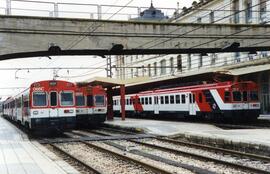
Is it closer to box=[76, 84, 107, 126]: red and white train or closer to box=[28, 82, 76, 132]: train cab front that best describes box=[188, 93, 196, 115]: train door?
box=[76, 84, 107, 126]: red and white train

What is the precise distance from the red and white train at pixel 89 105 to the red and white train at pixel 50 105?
6.80 metres

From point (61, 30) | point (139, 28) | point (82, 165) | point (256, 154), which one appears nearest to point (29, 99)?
point (61, 30)

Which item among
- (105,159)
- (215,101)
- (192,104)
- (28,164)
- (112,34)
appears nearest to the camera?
(28,164)

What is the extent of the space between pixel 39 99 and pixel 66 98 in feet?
4.46

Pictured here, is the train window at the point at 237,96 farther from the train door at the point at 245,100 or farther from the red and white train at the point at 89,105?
the red and white train at the point at 89,105

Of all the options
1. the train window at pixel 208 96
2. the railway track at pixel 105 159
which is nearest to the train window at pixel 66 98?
the railway track at pixel 105 159

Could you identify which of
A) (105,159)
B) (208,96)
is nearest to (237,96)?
(208,96)

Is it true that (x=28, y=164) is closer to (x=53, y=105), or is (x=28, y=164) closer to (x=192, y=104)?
(x=53, y=105)

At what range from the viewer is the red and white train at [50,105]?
24094 millimetres

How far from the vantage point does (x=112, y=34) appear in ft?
84.3

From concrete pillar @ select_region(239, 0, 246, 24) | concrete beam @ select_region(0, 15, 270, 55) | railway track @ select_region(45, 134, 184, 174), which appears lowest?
railway track @ select_region(45, 134, 184, 174)

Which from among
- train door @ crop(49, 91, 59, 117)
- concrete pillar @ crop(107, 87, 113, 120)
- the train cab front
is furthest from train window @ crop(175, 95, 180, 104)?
train door @ crop(49, 91, 59, 117)

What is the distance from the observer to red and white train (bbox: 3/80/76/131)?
79.0 ft

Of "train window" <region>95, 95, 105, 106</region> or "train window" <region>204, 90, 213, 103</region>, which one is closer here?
"train window" <region>204, 90, 213, 103</region>
